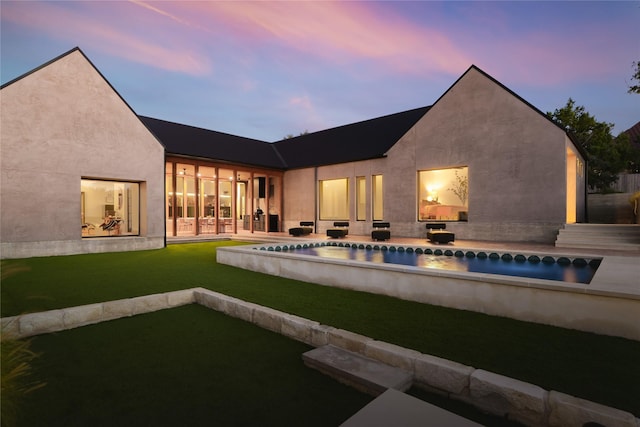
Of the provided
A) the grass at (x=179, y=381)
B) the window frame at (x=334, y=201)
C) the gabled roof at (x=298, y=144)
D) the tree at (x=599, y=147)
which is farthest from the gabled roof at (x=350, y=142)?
the grass at (x=179, y=381)

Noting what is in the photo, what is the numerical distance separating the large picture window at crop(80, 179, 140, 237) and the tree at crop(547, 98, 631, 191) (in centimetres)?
2408

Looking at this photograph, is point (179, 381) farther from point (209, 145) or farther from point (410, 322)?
point (209, 145)

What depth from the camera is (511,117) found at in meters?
11.7

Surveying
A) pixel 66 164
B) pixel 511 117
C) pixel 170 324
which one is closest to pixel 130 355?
pixel 170 324

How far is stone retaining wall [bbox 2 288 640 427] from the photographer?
2.11 meters

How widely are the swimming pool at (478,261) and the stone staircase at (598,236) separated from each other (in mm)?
3276

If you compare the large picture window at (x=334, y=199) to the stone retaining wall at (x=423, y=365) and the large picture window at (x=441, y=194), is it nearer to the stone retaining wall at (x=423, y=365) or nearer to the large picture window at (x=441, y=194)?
the large picture window at (x=441, y=194)

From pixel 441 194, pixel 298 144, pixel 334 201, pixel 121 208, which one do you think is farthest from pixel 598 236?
pixel 121 208

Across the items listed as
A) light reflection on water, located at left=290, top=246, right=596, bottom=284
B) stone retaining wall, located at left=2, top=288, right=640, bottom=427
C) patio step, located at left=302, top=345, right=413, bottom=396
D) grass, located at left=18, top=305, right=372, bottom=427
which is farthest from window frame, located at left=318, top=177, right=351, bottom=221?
patio step, located at left=302, top=345, right=413, bottom=396

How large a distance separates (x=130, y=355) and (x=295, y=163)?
16.1 meters

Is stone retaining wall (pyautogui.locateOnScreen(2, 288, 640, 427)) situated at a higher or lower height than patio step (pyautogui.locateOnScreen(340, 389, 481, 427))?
lower

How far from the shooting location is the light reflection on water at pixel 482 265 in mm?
6539

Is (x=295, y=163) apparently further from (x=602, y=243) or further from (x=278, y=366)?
(x=278, y=366)

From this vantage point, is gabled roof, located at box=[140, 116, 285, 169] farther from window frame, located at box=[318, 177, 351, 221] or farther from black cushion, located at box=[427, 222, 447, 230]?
black cushion, located at box=[427, 222, 447, 230]
